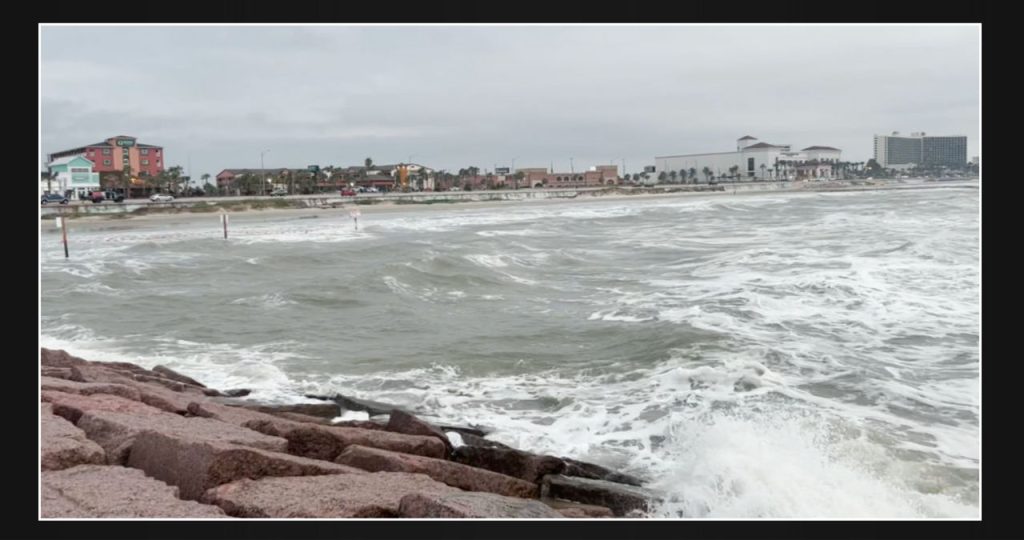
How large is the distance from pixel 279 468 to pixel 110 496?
983mm

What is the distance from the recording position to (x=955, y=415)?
7672 mm

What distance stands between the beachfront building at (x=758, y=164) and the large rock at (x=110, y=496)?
102 m

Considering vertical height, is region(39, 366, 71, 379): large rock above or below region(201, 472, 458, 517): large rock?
above

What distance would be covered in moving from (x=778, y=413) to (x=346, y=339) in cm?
698

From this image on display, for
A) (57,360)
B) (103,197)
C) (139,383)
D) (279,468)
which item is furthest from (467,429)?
(103,197)

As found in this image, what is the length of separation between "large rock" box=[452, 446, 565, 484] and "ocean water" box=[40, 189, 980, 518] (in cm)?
68

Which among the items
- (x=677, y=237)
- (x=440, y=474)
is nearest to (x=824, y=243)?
(x=677, y=237)

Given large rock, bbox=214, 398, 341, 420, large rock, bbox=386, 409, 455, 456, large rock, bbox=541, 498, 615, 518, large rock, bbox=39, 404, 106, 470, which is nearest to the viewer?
large rock, bbox=39, 404, 106, 470

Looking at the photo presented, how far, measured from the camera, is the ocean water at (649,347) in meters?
6.44

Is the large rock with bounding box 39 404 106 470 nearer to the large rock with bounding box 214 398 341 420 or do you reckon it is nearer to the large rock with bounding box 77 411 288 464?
the large rock with bounding box 77 411 288 464

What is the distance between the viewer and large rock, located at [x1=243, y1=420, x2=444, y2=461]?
6160 millimetres

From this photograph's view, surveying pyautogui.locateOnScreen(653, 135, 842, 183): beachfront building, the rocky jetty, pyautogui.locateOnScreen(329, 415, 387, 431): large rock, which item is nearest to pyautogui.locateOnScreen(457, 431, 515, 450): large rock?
the rocky jetty

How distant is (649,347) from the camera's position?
35.0 ft

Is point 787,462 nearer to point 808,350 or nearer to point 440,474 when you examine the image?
point 440,474
